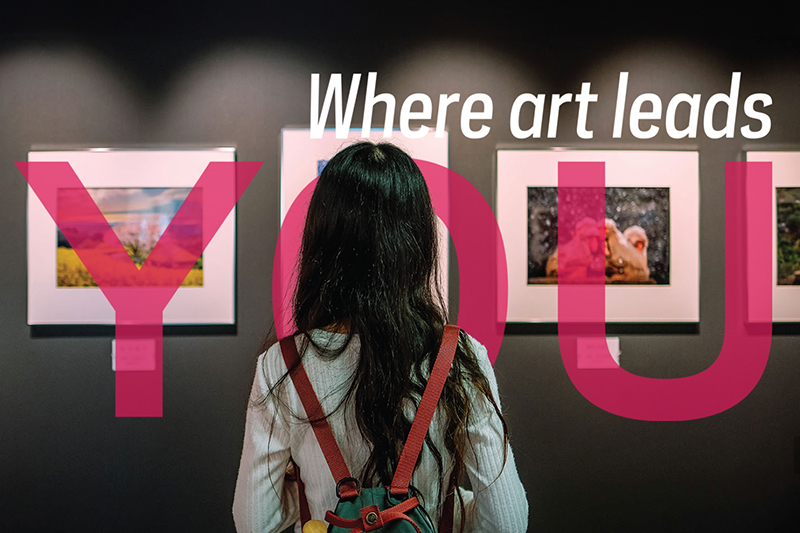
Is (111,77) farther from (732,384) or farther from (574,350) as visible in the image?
(732,384)

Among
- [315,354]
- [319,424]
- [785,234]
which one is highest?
[785,234]

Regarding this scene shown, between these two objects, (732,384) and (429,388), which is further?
(732,384)

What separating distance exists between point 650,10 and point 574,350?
145 centimetres

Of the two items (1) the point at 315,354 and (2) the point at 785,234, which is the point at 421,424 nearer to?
(1) the point at 315,354

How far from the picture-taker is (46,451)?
2369 millimetres

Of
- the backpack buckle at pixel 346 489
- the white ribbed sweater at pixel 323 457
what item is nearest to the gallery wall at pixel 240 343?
the white ribbed sweater at pixel 323 457

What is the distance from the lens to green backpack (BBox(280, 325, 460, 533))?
980 millimetres

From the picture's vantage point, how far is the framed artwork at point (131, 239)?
2326 mm

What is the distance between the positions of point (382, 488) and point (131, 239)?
1759mm

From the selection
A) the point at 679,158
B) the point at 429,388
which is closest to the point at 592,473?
the point at 679,158
